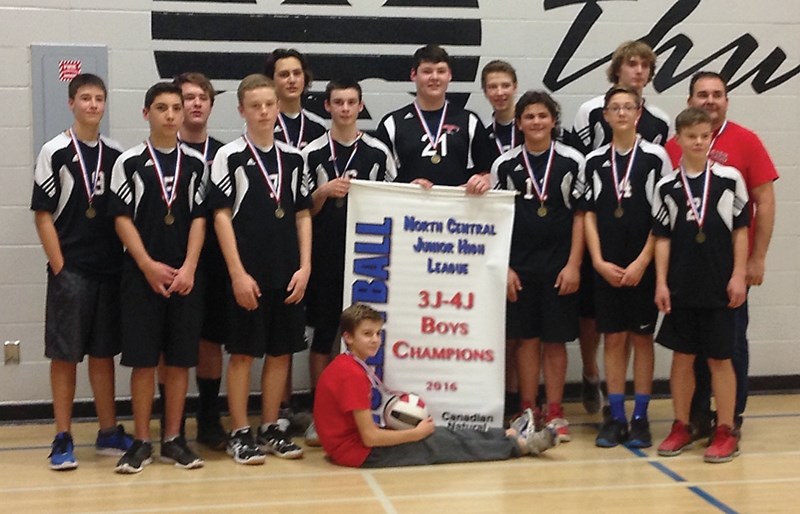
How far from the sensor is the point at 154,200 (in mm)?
4539

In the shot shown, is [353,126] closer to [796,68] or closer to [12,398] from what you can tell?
[12,398]

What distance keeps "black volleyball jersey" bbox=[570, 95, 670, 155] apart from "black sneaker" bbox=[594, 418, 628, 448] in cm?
141

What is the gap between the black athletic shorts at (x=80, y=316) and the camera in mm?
4609

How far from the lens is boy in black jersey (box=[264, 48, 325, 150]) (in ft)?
16.6

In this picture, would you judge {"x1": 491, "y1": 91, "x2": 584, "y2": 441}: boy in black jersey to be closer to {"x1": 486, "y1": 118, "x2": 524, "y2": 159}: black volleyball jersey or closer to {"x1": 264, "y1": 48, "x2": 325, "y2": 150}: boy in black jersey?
{"x1": 486, "y1": 118, "x2": 524, "y2": 159}: black volleyball jersey

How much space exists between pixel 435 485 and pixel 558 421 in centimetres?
100

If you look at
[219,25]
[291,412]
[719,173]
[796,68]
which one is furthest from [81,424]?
[796,68]

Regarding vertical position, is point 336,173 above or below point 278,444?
above

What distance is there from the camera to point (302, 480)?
4.43 meters

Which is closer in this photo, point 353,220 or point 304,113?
point 353,220

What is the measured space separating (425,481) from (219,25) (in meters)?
2.74

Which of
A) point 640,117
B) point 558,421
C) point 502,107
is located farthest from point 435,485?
point 640,117

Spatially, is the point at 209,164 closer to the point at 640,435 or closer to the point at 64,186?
the point at 64,186

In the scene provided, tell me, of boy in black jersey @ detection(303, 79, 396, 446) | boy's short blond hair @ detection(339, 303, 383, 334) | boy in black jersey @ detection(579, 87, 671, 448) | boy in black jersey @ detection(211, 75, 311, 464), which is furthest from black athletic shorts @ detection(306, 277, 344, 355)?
boy in black jersey @ detection(579, 87, 671, 448)
